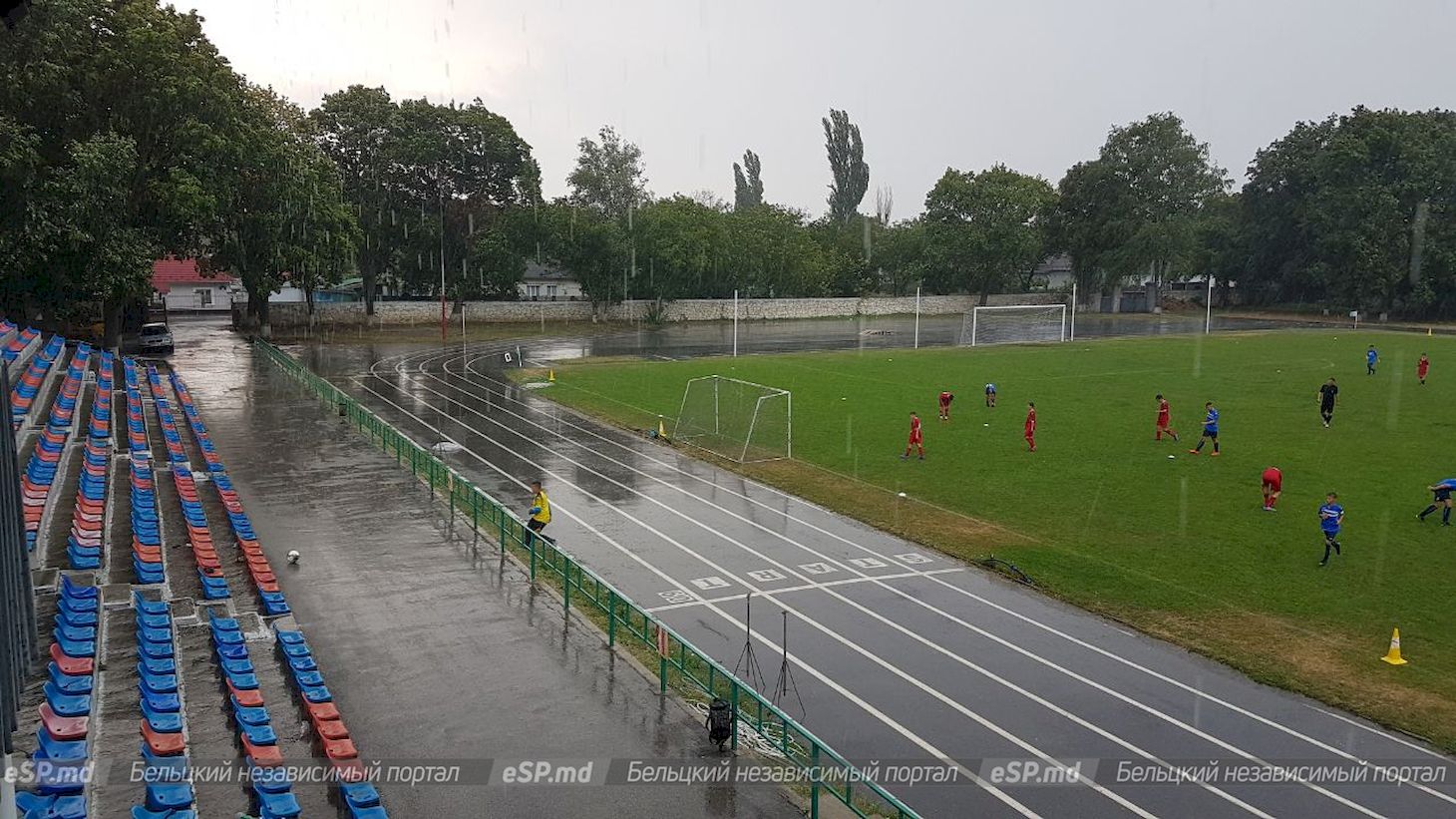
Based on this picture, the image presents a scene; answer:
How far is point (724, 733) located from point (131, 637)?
7.92 metres

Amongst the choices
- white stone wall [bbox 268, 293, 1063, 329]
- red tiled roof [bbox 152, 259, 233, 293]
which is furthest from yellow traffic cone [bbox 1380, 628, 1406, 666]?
red tiled roof [bbox 152, 259, 233, 293]

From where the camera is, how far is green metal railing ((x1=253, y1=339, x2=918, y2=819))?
9203 mm

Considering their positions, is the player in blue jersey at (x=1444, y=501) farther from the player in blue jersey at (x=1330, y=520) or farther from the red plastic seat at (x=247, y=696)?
the red plastic seat at (x=247, y=696)

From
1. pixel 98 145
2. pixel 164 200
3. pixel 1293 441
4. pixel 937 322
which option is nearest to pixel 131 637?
pixel 1293 441

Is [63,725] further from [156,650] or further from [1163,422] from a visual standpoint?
[1163,422]

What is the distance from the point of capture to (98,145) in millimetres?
35750

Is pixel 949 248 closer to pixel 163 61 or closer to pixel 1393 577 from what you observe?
pixel 163 61

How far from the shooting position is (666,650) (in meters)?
11.9

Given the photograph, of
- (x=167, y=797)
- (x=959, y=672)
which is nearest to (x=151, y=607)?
(x=167, y=797)

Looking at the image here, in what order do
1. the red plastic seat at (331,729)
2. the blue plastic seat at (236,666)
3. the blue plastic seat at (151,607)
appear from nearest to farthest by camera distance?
the red plastic seat at (331,729), the blue plastic seat at (236,666), the blue plastic seat at (151,607)

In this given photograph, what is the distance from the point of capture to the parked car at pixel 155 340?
46.1 metres

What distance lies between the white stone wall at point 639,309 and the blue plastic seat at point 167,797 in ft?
199

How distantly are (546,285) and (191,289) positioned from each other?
96.9 feet

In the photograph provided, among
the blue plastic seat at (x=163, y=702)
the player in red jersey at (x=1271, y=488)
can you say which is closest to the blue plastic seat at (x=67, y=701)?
the blue plastic seat at (x=163, y=702)
